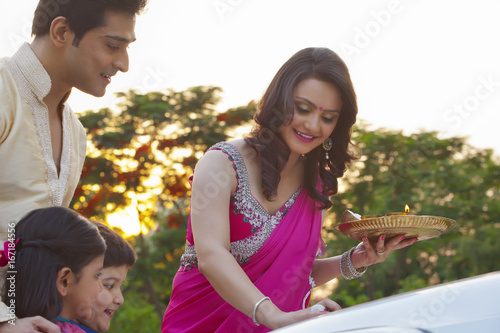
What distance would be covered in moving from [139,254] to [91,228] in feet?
13.9

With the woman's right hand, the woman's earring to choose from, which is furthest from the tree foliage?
the woman's right hand

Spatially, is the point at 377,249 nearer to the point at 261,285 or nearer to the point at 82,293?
the point at 261,285

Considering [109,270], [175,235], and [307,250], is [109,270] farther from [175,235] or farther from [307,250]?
[175,235]

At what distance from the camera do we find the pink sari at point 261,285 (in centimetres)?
232

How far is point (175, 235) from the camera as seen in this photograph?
6.37 metres

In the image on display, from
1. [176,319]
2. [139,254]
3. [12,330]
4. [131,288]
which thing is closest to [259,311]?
[176,319]

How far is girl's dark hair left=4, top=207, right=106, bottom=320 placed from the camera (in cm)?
188

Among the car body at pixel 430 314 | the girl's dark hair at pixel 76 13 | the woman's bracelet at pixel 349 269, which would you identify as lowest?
the woman's bracelet at pixel 349 269

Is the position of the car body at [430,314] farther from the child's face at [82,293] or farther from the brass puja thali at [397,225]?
the child's face at [82,293]

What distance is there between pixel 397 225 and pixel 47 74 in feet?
4.47

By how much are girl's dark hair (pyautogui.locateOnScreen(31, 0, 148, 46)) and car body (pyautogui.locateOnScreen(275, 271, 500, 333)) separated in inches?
48.3

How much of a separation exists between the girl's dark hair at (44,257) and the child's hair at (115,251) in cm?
27

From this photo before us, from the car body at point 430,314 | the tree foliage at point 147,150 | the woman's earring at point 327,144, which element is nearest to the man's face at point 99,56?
the woman's earring at point 327,144

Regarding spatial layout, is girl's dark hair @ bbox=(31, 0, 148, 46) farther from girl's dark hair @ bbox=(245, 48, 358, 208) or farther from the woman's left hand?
the woman's left hand
